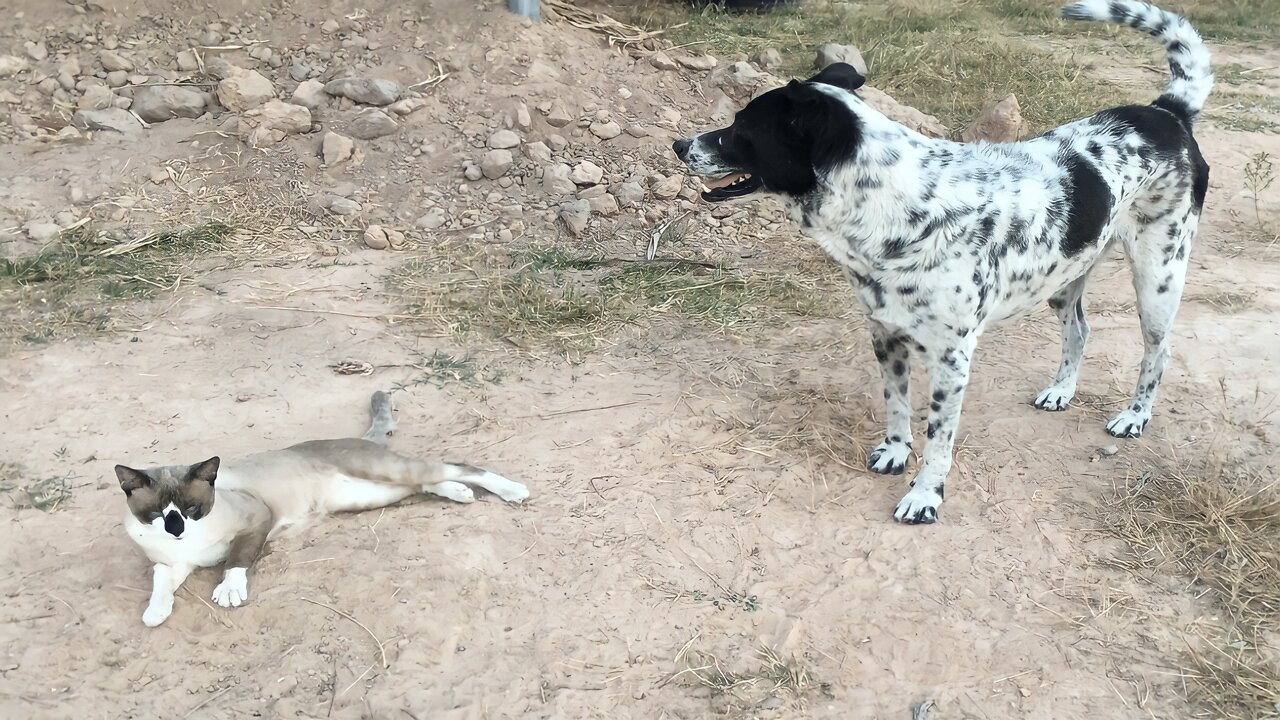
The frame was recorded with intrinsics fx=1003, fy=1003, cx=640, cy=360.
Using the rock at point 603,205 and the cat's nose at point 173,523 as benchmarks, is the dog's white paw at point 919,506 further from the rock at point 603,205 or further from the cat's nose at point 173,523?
the rock at point 603,205

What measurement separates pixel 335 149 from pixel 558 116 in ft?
5.19

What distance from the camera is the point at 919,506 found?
161 inches

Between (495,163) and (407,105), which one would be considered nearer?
(495,163)

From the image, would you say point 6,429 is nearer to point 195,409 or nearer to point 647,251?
point 195,409

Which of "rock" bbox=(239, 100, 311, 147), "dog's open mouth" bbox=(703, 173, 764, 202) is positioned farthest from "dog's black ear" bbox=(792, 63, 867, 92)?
"rock" bbox=(239, 100, 311, 147)

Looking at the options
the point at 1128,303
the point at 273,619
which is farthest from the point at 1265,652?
the point at 273,619

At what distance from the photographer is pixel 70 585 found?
3658 mm

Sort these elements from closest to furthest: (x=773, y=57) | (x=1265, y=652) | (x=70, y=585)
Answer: (x=1265, y=652) → (x=70, y=585) → (x=773, y=57)

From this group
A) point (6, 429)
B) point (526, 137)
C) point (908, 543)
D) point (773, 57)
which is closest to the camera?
point (908, 543)

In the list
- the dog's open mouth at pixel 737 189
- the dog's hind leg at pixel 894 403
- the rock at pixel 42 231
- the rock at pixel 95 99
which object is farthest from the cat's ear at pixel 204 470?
the rock at pixel 95 99

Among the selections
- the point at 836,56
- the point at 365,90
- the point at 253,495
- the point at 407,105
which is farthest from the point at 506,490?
the point at 836,56

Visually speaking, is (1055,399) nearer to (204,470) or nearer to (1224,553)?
(1224,553)

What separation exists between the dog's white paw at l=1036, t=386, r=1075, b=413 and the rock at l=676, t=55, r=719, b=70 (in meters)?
4.50

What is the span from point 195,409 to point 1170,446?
14.8 feet
